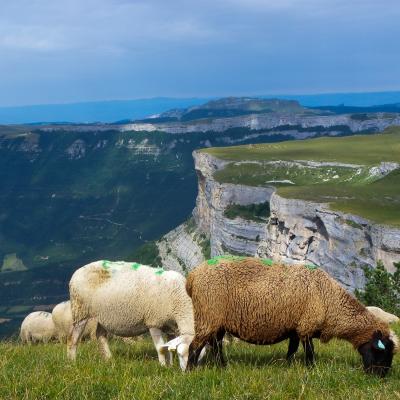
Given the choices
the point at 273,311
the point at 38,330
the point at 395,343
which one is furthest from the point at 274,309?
the point at 38,330

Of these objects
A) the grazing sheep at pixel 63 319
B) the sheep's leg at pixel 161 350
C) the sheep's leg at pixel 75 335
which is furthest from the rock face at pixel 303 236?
the sheep's leg at pixel 75 335

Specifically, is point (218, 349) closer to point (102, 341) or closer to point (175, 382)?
point (175, 382)

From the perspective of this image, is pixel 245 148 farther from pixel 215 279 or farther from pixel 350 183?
pixel 215 279

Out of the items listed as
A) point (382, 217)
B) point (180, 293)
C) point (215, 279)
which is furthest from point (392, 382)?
point (382, 217)

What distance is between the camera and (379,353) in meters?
9.99

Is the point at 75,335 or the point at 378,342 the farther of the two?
the point at 75,335

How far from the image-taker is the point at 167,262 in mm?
120500

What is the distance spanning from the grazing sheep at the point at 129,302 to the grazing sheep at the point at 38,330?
404 inches

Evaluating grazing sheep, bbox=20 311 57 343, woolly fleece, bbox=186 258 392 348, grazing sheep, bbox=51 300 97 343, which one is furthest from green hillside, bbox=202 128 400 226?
woolly fleece, bbox=186 258 392 348

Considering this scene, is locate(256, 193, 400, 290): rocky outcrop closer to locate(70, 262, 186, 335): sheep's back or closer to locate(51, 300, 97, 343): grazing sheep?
locate(51, 300, 97, 343): grazing sheep

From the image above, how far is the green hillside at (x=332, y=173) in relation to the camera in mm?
64750

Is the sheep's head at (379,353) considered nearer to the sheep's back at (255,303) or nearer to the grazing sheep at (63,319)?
the sheep's back at (255,303)

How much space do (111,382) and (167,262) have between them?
113102mm

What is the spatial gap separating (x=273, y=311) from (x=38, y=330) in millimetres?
14368
